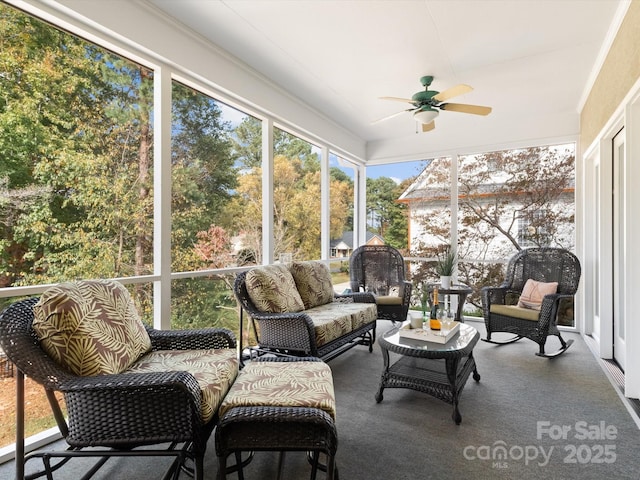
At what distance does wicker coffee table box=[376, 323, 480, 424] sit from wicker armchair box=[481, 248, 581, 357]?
1.17 metres

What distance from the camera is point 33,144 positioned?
2.37 m

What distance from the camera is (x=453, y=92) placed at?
10.3 feet

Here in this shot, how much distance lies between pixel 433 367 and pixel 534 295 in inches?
72.8

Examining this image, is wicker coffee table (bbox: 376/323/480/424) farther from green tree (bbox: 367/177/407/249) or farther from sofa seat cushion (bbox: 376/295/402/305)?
green tree (bbox: 367/177/407/249)

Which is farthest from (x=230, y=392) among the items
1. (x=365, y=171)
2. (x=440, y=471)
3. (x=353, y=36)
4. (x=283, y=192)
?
(x=365, y=171)

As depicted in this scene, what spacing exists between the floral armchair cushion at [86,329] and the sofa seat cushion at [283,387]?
610mm

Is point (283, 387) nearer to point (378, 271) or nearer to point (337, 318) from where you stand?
point (337, 318)

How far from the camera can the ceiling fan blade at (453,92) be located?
2975mm

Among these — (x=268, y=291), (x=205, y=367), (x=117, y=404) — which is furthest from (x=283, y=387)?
(x=268, y=291)

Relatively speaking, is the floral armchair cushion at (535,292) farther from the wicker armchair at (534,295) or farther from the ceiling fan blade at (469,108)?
the ceiling fan blade at (469,108)

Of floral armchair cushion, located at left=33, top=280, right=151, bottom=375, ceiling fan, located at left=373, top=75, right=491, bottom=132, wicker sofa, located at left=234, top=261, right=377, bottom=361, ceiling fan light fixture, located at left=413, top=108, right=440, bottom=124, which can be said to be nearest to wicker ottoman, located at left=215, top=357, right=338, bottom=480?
floral armchair cushion, located at left=33, top=280, right=151, bottom=375

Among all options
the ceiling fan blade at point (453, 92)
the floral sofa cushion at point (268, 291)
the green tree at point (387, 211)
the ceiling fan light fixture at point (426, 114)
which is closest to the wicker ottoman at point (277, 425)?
the floral sofa cushion at point (268, 291)

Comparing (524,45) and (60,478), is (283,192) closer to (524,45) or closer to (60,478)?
(524,45)

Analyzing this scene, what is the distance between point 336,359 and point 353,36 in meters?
2.99
